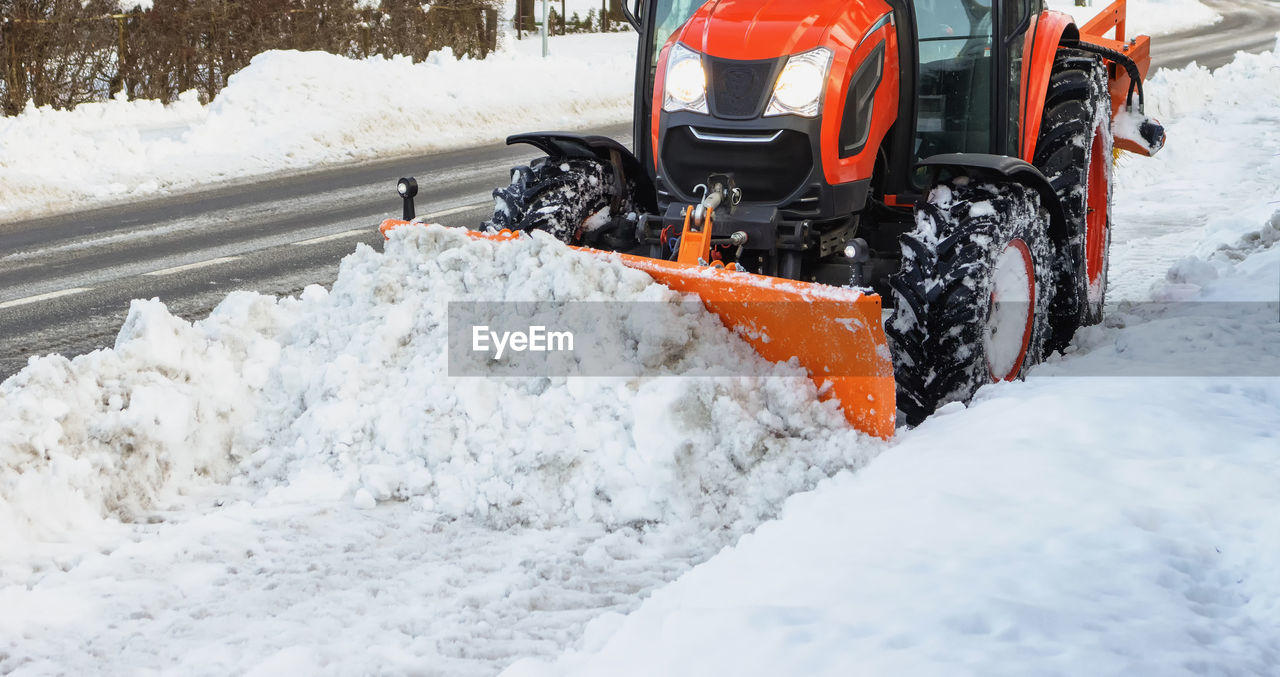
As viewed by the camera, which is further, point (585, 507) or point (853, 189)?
point (853, 189)

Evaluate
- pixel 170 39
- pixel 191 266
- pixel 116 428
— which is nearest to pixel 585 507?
pixel 116 428

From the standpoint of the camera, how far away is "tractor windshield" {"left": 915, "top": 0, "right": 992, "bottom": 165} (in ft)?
17.9

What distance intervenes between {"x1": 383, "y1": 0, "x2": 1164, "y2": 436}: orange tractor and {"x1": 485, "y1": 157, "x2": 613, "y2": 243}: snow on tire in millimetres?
10

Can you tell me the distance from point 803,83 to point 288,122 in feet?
33.9

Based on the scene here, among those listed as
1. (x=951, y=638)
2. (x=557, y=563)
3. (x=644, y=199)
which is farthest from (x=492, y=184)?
(x=951, y=638)

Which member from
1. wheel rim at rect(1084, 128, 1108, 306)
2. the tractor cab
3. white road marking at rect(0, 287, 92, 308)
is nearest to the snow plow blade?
the tractor cab

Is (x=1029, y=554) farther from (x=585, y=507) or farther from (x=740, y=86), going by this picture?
(x=740, y=86)

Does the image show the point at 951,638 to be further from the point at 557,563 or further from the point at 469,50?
the point at 469,50

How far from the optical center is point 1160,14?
3150cm

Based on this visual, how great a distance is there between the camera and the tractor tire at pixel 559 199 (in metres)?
5.57

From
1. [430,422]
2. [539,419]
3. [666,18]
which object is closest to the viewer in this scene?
[539,419]

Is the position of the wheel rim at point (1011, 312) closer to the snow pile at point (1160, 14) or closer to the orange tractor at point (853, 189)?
the orange tractor at point (853, 189)

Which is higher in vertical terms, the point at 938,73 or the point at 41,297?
the point at 938,73

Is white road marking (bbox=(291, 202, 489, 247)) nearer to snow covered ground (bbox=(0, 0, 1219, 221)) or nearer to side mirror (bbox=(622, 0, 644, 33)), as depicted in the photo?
snow covered ground (bbox=(0, 0, 1219, 221))
